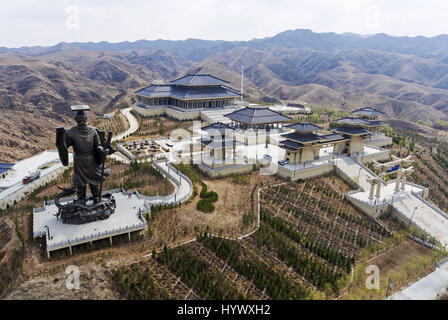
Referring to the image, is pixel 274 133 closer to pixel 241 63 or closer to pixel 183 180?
pixel 183 180

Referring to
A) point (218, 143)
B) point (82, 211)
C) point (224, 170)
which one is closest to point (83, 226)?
point (82, 211)

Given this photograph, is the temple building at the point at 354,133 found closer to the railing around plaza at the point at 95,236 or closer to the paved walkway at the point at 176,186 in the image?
the paved walkway at the point at 176,186

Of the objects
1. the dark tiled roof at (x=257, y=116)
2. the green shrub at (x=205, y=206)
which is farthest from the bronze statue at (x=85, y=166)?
the dark tiled roof at (x=257, y=116)

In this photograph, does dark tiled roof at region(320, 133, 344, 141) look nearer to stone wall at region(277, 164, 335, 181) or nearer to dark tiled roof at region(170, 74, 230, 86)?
stone wall at region(277, 164, 335, 181)

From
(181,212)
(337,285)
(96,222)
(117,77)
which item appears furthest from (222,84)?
(117,77)

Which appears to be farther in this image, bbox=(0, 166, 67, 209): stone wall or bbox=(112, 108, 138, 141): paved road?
bbox=(112, 108, 138, 141): paved road

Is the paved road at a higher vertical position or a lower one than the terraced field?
higher

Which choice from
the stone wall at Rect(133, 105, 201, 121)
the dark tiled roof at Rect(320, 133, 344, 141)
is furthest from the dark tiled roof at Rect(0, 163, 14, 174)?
the dark tiled roof at Rect(320, 133, 344, 141)
